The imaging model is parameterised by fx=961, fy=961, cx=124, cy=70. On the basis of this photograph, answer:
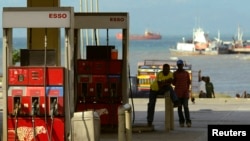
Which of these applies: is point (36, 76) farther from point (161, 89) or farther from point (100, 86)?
point (161, 89)

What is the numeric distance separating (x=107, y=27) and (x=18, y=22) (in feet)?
12.9

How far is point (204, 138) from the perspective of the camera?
20.4 m

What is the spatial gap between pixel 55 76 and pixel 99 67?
3.85 meters

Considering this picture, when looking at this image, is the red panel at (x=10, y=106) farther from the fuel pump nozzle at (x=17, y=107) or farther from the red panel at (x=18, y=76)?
the red panel at (x=18, y=76)

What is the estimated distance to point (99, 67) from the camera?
825 inches

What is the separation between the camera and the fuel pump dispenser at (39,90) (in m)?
17.1

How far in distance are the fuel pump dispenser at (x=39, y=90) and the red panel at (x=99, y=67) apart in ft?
11.2

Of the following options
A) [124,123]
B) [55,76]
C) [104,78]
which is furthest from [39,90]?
[104,78]

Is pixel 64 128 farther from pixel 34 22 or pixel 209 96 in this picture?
pixel 209 96

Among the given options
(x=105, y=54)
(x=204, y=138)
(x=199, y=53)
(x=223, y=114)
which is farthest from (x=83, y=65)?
(x=199, y=53)

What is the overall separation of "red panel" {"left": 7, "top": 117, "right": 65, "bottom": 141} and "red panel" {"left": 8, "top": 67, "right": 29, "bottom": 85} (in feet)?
2.20

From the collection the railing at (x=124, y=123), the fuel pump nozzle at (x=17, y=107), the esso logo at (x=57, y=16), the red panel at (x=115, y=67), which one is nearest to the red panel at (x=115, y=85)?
the red panel at (x=115, y=67)

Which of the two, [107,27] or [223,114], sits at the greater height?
[107,27]

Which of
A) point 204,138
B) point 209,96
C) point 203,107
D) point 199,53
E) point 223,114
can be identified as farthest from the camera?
point 199,53
